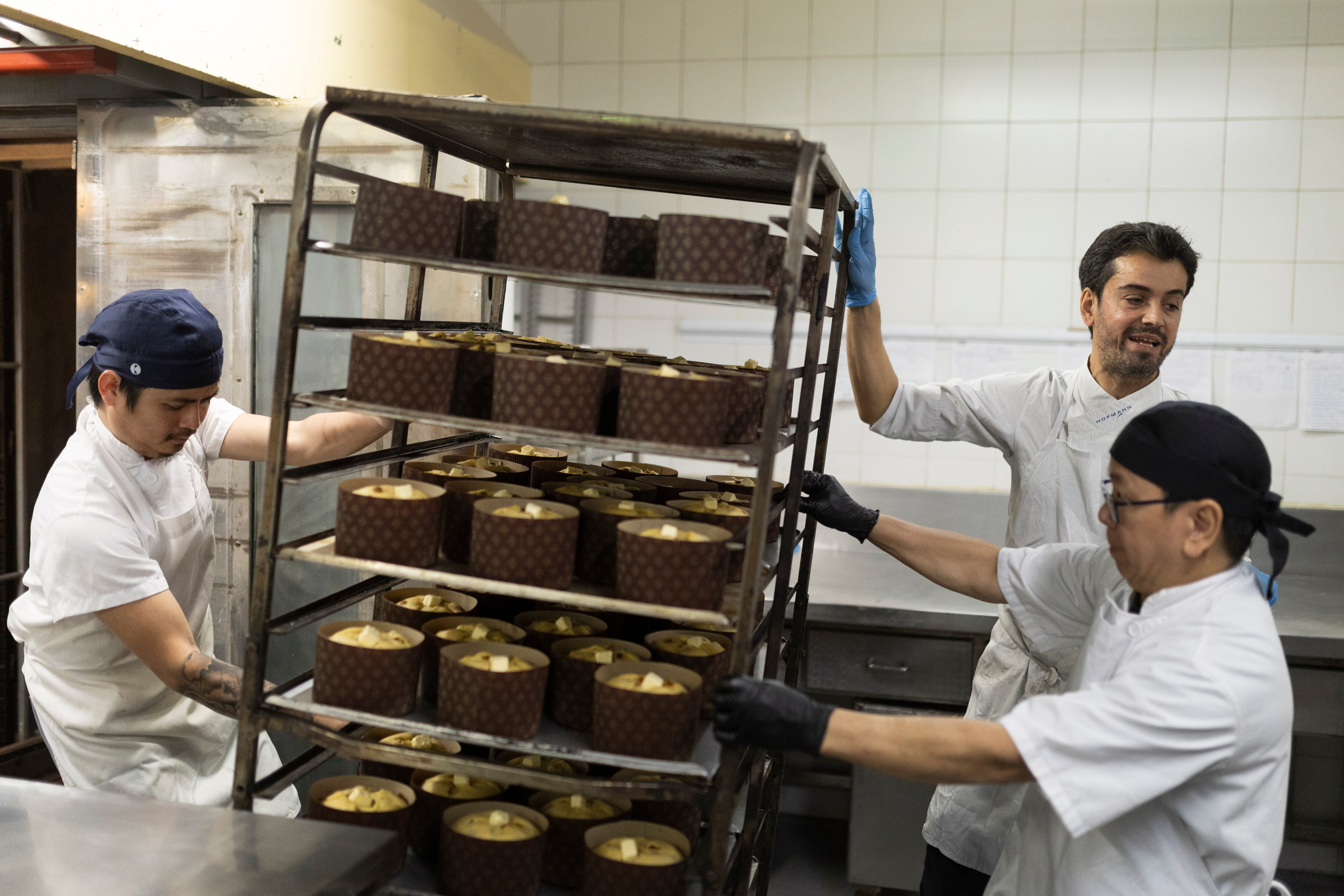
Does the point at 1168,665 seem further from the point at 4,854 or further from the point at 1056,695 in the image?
the point at 4,854

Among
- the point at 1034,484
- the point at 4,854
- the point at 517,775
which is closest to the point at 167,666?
the point at 4,854

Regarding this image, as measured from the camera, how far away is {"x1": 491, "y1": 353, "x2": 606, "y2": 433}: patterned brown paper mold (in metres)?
1.48

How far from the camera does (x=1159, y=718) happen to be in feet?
4.29

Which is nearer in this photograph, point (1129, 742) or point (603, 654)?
point (1129, 742)

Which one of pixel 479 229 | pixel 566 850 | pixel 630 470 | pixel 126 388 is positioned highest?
pixel 479 229

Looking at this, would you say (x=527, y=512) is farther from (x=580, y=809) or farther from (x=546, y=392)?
(x=580, y=809)

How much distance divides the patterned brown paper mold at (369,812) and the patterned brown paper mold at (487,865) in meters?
0.08

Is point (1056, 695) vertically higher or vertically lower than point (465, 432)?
lower

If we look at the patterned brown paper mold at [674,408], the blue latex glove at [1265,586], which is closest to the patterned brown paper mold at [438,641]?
the patterned brown paper mold at [674,408]

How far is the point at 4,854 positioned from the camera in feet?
4.38

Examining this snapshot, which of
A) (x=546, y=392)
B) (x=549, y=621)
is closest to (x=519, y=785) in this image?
(x=549, y=621)

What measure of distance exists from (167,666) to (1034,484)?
5.83 ft

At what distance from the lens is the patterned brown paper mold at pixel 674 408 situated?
1.44 meters

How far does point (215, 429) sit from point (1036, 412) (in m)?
1.83
